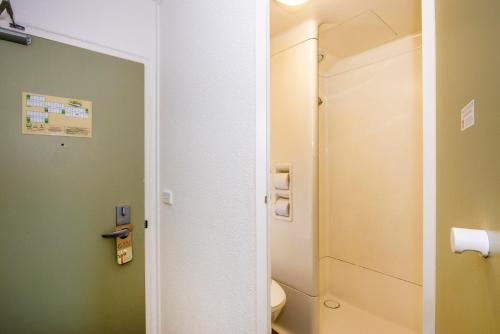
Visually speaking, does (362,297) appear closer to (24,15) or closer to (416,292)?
(416,292)

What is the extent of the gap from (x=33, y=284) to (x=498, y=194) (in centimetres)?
180

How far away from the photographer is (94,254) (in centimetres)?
137

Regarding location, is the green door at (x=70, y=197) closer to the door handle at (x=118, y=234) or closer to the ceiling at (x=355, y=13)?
the door handle at (x=118, y=234)

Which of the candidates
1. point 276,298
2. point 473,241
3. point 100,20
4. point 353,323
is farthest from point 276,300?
point 100,20

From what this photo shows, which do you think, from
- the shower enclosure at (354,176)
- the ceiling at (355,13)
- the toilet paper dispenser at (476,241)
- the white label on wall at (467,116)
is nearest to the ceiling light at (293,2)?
the ceiling at (355,13)

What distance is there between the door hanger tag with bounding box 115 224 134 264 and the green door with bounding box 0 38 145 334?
0.04 m

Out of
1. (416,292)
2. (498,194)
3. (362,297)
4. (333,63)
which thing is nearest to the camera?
(498,194)

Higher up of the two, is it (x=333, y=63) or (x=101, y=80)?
(x=333, y=63)

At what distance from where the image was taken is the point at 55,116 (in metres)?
1.25

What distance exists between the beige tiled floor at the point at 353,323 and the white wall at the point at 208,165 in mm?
1202

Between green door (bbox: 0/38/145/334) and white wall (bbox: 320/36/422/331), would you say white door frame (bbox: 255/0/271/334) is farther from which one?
white wall (bbox: 320/36/422/331)

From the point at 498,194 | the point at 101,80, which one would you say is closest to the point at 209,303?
the point at 498,194

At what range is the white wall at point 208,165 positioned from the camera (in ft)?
3.13

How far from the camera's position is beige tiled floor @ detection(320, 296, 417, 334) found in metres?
1.79
